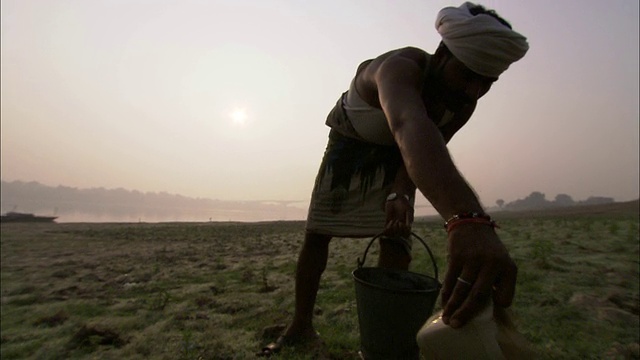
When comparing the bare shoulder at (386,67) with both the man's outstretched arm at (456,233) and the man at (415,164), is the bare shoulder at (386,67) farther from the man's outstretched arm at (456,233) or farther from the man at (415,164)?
the man's outstretched arm at (456,233)

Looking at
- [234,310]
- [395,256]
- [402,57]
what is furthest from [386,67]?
[234,310]

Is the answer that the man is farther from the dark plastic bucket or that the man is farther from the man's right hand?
the dark plastic bucket

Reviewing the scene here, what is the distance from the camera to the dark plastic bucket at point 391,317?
194cm

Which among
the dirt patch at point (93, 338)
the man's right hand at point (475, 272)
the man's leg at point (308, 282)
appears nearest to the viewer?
the man's right hand at point (475, 272)

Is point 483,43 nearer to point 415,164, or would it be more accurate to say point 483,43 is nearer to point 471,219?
point 415,164

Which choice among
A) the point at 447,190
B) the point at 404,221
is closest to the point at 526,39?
the point at 447,190

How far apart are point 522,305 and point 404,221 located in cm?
250

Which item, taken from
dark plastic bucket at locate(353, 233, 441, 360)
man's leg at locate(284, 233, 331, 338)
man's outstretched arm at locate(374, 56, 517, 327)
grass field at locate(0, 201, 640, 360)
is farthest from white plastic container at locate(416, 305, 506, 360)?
man's leg at locate(284, 233, 331, 338)

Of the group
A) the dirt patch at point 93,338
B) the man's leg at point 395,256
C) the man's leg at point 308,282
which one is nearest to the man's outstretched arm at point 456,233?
the man's leg at point 395,256

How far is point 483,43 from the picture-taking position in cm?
155

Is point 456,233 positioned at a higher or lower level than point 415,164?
lower

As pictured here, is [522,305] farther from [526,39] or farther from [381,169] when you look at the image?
[526,39]

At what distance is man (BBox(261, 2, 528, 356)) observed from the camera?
3.34ft

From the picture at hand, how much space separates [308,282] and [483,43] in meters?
2.15
